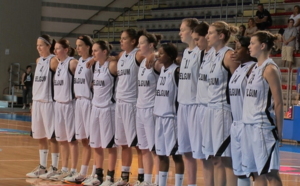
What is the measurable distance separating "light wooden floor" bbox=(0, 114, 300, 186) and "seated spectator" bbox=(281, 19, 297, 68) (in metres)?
5.31

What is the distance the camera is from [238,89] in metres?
6.61

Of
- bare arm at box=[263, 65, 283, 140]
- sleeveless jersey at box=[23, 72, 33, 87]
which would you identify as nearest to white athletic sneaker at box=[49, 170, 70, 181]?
bare arm at box=[263, 65, 283, 140]

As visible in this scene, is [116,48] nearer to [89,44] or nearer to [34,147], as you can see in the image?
[34,147]

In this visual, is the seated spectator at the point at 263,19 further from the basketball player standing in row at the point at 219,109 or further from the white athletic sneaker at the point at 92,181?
the basketball player standing in row at the point at 219,109

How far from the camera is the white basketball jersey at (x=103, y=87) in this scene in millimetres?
8633

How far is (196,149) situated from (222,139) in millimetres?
474

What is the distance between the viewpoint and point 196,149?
714 cm

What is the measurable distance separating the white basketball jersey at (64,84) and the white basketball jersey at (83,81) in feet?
0.58

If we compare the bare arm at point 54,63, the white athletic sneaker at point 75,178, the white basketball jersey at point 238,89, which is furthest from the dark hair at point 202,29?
the bare arm at point 54,63

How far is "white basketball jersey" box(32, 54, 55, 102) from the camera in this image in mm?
9406

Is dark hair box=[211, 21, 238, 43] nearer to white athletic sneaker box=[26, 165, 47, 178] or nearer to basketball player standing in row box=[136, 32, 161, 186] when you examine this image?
basketball player standing in row box=[136, 32, 161, 186]

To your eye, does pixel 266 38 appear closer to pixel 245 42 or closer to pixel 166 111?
pixel 245 42

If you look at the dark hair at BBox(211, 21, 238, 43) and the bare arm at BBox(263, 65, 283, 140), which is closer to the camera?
the bare arm at BBox(263, 65, 283, 140)

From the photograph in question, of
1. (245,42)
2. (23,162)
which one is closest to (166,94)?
(245,42)
